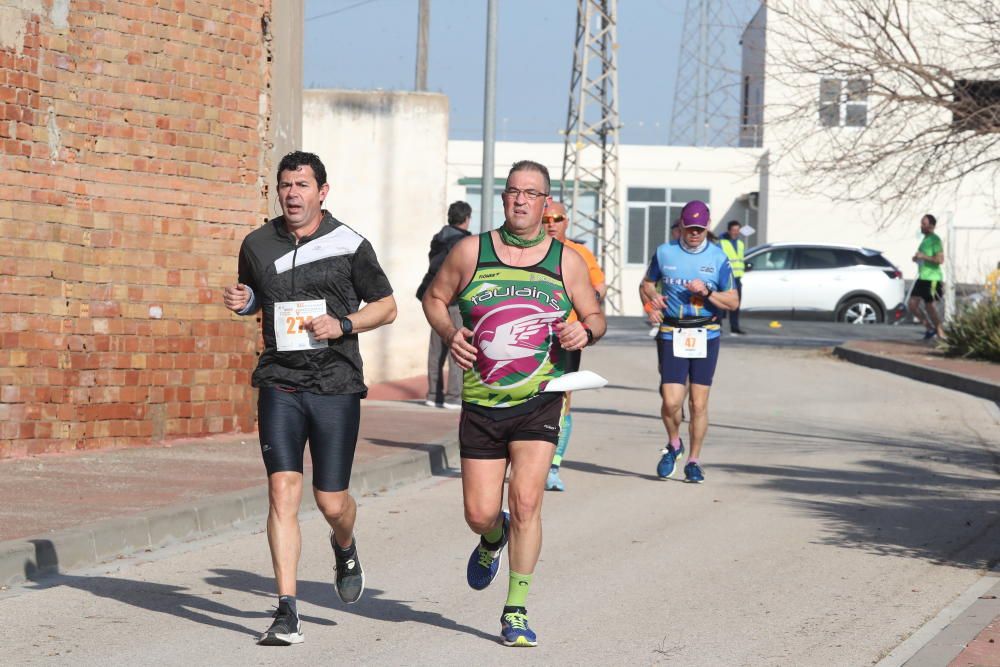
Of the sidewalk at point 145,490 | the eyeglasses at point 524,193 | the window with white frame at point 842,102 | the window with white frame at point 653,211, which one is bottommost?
the sidewalk at point 145,490

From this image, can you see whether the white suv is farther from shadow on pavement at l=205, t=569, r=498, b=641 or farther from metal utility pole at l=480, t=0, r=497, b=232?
shadow on pavement at l=205, t=569, r=498, b=641

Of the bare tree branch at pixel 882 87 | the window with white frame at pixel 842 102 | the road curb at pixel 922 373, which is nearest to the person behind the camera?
the road curb at pixel 922 373

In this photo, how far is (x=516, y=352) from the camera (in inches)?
266

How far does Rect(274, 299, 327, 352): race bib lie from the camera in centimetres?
682

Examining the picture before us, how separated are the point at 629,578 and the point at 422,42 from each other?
90.6ft

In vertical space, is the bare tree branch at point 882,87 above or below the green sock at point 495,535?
above

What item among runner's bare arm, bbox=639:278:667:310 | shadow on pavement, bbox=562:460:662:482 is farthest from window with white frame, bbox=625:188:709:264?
runner's bare arm, bbox=639:278:667:310

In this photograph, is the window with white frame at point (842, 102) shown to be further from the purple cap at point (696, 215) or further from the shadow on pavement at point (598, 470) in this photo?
the purple cap at point (696, 215)

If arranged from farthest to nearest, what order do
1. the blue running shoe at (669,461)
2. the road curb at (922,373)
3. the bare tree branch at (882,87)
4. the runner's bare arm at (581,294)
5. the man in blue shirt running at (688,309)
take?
the bare tree branch at (882,87), the road curb at (922,373), the blue running shoe at (669,461), the man in blue shirt running at (688,309), the runner's bare arm at (581,294)

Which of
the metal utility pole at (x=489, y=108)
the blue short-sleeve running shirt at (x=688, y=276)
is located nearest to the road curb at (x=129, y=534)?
the blue short-sleeve running shirt at (x=688, y=276)

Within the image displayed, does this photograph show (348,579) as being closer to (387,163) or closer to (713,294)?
(713,294)

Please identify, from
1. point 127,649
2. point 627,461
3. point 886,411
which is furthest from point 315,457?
point 886,411

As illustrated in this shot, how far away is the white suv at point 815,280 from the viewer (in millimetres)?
32781

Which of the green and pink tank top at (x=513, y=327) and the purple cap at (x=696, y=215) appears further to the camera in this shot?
the purple cap at (x=696, y=215)
